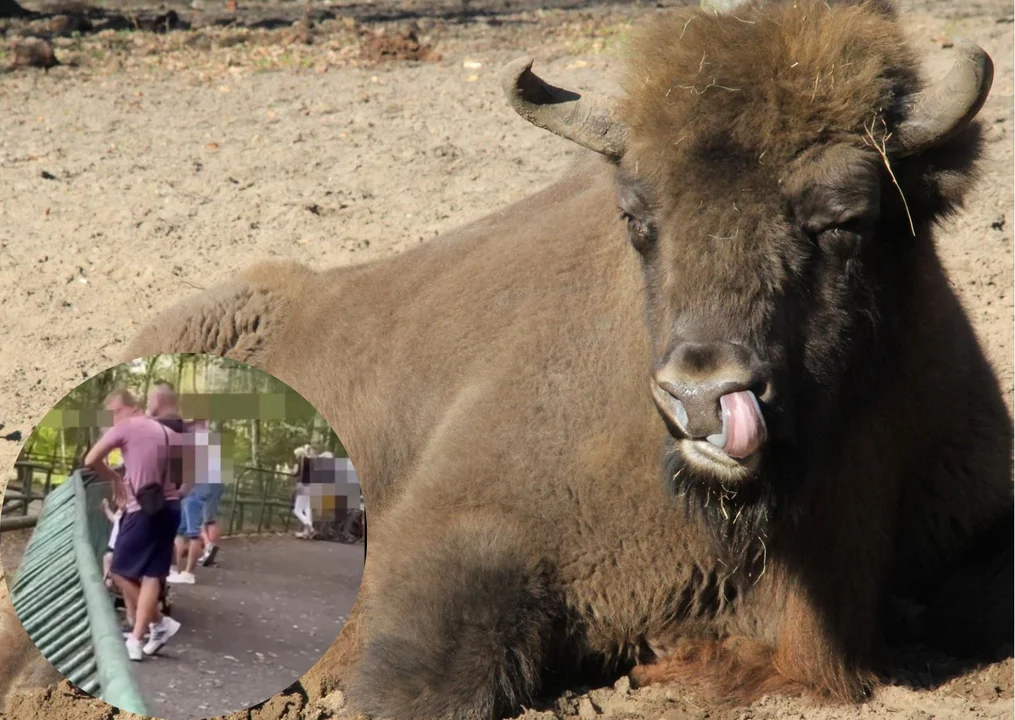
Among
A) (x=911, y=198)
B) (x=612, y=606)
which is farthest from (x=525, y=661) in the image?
(x=911, y=198)

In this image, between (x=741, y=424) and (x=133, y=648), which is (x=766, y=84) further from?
(x=133, y=648)

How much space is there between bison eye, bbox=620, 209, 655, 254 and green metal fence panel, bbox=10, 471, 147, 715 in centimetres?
169

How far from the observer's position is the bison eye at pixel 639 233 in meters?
3.58

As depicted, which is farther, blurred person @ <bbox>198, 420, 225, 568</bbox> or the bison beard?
the bison beard

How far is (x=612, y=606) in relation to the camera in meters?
4.06

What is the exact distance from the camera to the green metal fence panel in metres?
3.20

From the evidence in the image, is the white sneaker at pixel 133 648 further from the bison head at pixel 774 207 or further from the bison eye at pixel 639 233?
the bison eye at pixel 639 233

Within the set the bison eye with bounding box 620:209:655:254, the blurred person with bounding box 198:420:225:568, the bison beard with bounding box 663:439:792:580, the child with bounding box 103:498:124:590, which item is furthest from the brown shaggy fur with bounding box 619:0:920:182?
the child with bounding box 103:498:124:590

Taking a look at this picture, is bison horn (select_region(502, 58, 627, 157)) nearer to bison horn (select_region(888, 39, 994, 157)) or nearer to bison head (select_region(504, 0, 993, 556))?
bison head (select_region(504, 0, 993, 556))

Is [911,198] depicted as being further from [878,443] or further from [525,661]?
[525,661]

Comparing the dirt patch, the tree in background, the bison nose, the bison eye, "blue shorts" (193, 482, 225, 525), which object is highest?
the dirt patch

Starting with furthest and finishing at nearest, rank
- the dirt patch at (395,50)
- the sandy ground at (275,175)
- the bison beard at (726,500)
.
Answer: the dirt patch at (395,50) → the sandy ground at (275,175) → the bison beard at (726,500)

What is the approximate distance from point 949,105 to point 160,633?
2634mm

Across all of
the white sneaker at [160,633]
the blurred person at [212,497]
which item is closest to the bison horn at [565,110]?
the blurred person at [212,497]
